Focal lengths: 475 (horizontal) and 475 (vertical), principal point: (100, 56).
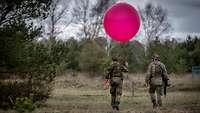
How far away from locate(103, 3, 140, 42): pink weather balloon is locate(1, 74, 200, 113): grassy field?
3188mm

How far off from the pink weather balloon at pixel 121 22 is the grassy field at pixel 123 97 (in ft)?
10.5

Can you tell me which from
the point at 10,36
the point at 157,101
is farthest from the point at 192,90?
the point at 10,36

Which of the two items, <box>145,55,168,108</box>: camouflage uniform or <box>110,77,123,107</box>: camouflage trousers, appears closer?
<box>110,77,123,107</box>: camouflage trousers

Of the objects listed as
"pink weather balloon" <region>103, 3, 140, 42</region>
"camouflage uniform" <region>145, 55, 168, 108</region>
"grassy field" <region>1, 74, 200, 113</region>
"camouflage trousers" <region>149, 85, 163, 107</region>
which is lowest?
"grassy field" <region>1, 74, 200, 113</region>

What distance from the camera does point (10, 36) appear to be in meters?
17.2

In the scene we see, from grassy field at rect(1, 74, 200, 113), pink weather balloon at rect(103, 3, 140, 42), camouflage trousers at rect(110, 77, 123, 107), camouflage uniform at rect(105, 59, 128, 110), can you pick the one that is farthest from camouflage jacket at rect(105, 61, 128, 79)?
pink weather balloon at rect(103, 3, 140, 42)

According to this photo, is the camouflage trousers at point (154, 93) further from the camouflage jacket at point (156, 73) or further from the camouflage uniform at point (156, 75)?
the camouflage jacket at point (156, 73)

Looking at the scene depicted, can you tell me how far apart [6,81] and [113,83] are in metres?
4.27

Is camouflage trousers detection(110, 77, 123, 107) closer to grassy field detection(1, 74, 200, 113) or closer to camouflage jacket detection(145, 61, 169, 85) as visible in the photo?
grassy field detection(1, 74, 200, 113)

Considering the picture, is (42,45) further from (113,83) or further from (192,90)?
(192,90)

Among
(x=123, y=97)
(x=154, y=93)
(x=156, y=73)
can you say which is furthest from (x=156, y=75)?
(x=123, y=97)

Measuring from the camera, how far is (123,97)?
82.7 feet

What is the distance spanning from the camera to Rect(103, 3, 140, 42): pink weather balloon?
13688mm

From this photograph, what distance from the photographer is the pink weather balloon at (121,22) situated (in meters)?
13.7
